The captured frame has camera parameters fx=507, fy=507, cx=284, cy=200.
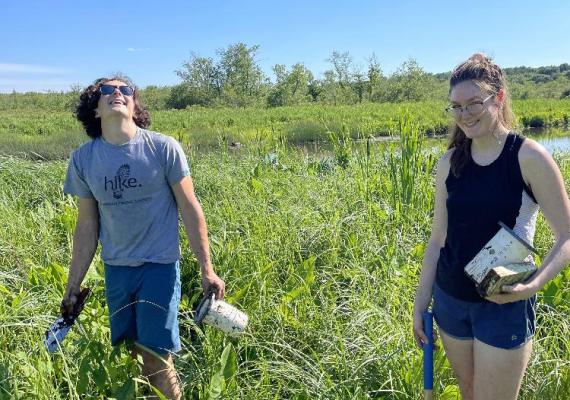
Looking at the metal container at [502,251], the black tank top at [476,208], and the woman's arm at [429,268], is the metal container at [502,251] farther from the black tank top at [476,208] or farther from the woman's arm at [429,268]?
the woman's arm at [429,268]

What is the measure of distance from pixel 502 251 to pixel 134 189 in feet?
4.56

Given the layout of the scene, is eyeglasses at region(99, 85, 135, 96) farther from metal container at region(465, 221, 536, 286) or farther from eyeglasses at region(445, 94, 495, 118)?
metal container at region(465, 221, 536, 286)

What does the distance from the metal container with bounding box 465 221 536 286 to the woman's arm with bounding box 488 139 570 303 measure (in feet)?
0.21

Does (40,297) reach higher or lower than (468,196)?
lower

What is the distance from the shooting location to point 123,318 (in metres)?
2.18

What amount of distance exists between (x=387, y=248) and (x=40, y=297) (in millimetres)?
1999

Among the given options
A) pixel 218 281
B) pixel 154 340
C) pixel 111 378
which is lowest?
pixel 111 378

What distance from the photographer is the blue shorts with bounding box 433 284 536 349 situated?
1471mm

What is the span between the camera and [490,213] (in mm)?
1472

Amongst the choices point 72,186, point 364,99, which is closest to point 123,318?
point 72,186

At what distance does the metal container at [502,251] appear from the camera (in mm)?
1378

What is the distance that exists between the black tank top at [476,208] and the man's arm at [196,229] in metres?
0.94

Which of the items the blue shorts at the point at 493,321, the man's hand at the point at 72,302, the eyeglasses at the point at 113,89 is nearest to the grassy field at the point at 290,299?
the man's hand at the point at 72,302

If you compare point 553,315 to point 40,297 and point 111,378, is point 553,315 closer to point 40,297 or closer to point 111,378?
point 111,378
